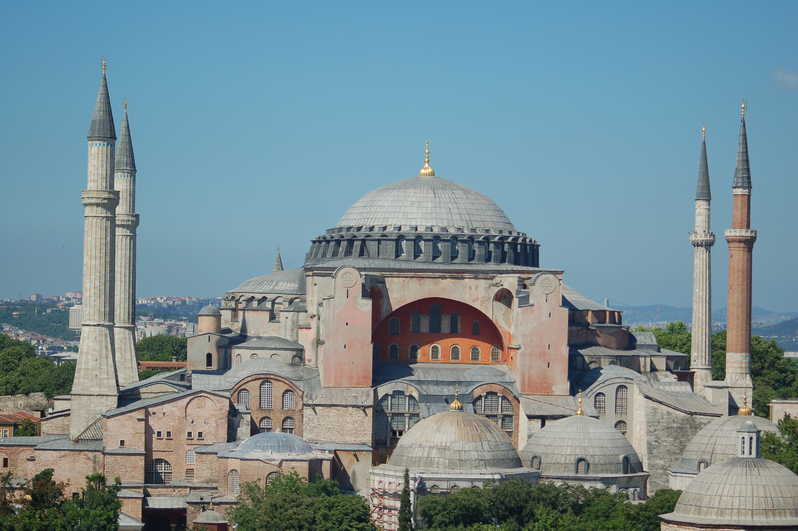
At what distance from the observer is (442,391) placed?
62.1 m

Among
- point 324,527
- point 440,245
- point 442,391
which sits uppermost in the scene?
point 440,245

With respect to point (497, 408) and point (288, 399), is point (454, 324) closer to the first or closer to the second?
point (497, 408)

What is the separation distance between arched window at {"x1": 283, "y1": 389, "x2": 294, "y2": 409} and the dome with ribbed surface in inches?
302

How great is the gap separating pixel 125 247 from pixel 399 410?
48.5ft

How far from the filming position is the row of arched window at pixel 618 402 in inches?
2459

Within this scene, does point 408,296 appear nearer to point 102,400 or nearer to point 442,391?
point 442,391

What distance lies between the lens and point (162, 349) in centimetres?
12450

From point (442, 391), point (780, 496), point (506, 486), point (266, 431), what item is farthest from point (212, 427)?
point (780, 496)

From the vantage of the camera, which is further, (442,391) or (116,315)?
(116,315)

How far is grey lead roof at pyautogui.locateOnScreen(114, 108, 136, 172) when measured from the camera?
72.1 m

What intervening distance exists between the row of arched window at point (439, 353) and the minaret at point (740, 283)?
9.05m

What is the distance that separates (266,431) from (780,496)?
19.7 metres

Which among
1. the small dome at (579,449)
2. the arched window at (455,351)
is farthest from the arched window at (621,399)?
the arched window at (455,351)

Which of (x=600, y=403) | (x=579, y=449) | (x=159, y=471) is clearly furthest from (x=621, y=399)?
(x=159, y=471)
